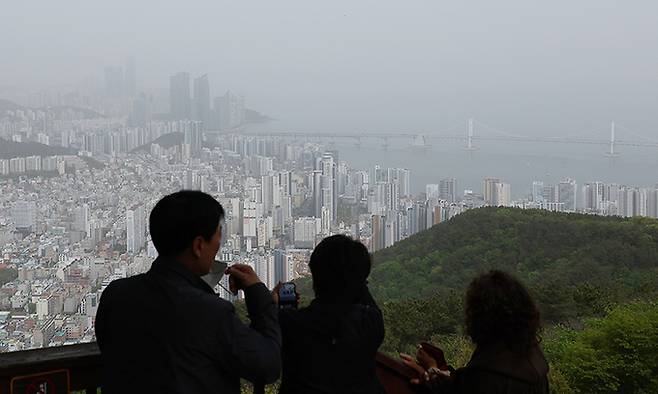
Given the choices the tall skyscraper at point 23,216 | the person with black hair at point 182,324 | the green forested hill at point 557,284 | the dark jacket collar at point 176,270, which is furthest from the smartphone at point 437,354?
the tall skyscraper at point 23,216

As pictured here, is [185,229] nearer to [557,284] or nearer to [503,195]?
[557,284]

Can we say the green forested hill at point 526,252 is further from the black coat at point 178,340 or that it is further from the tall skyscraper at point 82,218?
the black coat at point 178,340

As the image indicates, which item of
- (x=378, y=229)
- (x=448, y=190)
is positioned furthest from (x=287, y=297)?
(x=448, y=190)

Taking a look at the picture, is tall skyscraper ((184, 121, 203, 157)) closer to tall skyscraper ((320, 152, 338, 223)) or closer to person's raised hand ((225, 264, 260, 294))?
tall skyscraper ((320, 152, 338, 223))

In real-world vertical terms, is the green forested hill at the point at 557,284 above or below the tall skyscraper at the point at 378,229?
below

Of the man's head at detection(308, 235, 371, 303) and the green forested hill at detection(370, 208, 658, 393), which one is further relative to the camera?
the green forested hill at detection(370, 208, 658, 393)

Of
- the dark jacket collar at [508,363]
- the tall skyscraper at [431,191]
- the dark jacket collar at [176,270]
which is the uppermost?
the dark jacket collar at [176,270]

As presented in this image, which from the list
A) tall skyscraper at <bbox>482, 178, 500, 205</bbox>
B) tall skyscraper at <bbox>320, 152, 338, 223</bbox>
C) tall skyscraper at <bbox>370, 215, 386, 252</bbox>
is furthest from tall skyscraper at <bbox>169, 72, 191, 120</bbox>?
tall skyscraper at <bbox>482, 178, 500, 205</bbox>
